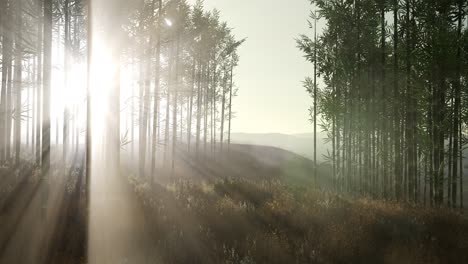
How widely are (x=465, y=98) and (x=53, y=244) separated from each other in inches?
653

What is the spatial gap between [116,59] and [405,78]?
13740 mm

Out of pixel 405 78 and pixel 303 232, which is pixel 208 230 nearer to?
pixel 303 232

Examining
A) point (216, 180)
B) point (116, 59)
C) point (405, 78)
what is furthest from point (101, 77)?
point (405, 78)

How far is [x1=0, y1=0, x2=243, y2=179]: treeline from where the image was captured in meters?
11.0

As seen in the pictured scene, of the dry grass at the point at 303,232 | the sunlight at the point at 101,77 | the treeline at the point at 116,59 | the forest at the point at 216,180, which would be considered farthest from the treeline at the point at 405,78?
the sunlight at the point at 101,77

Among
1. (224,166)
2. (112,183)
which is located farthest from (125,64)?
(224,166)

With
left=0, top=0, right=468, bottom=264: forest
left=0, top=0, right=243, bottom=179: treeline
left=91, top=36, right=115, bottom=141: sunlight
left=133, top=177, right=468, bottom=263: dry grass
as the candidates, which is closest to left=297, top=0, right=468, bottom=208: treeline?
left=0, top=0, right=468, bottom=264: forest

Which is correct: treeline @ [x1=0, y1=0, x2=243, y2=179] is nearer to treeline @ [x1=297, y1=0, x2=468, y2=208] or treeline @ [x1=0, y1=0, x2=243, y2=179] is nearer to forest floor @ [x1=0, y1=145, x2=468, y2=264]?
forest floor @ [x1=0, y1=145, x2=468, y2=264]

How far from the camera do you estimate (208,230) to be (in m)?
6.41

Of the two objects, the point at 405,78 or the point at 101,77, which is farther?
the point at 405,78

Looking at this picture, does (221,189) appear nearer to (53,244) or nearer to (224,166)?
(53,244)

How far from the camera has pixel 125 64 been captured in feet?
41.1

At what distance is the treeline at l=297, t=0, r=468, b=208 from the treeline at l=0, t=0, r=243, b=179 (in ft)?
28.5

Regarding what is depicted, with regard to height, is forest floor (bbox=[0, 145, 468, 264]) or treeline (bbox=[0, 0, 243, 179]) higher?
treeline (bbox=[0, 0, 243, 179])
